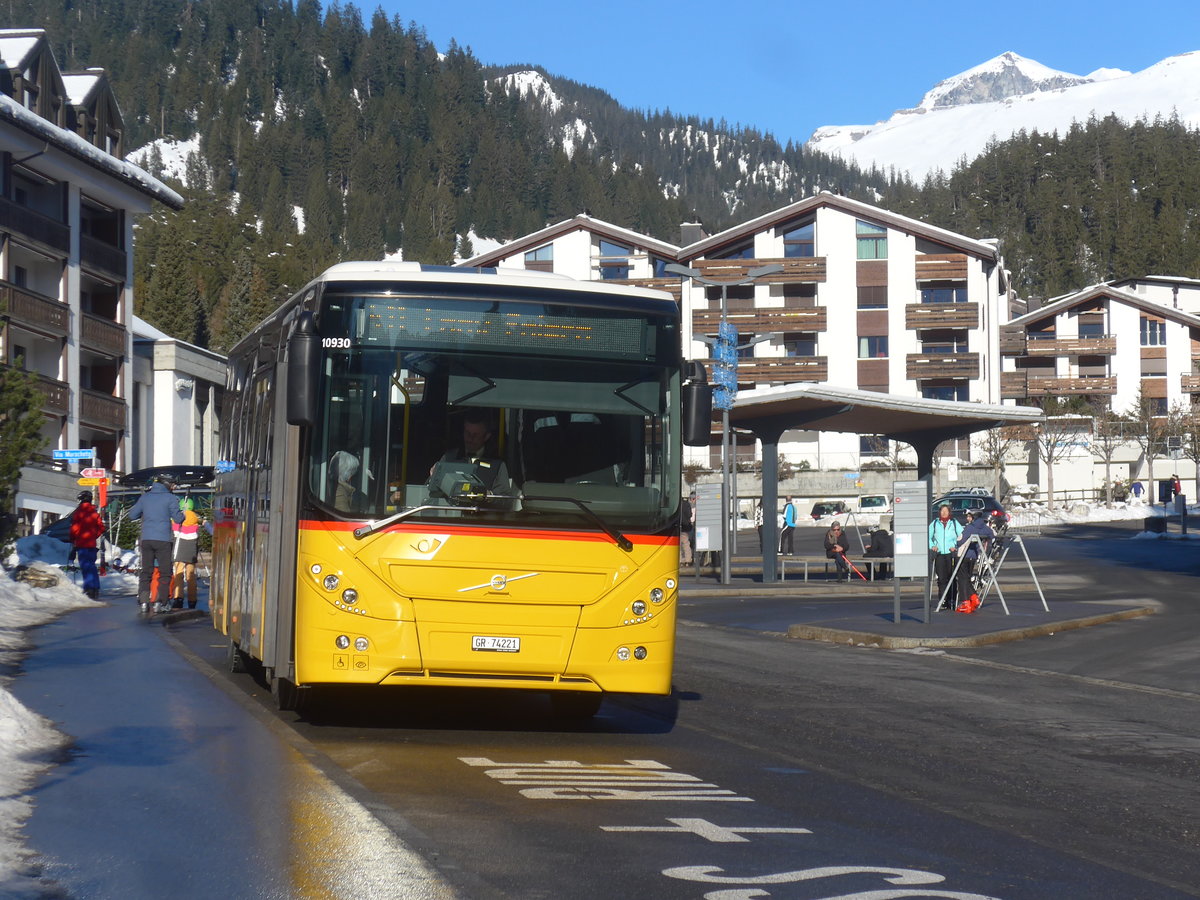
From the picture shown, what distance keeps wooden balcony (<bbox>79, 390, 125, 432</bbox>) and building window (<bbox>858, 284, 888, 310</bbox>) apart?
41.2m

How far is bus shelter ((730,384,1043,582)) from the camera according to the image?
93.5 ft

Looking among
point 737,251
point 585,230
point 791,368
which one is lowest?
point 791,368

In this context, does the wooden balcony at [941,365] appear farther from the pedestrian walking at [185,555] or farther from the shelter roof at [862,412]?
the pedestrian walking at [185,555]

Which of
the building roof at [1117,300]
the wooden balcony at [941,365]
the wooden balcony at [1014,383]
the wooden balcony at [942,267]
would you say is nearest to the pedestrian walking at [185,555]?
the wooden balcony at [941,365]

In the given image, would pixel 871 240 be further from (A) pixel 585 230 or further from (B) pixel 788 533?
(B) pixel 788 533

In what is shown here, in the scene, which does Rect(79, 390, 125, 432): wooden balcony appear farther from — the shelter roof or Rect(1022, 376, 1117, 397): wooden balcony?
Rect(1022, 376, 1117, 397): wooden balcony

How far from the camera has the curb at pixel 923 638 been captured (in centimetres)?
1944

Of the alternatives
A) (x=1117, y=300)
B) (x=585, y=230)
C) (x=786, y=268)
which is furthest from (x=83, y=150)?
(x=1117, y=300)

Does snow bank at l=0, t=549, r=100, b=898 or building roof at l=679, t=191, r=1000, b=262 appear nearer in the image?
snow bank at l=0, t=549, r=100, b=898

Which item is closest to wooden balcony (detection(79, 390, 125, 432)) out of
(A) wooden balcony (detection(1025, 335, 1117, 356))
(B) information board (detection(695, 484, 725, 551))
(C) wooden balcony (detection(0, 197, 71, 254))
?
(C) wooden balcony (detection(0, 197, 71, 254))

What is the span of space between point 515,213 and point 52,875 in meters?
178

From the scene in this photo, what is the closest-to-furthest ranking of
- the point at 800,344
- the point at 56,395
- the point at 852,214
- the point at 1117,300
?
the point at 56,395 → the point at 852,214 → the point at 800,344 → the point at 1117,300

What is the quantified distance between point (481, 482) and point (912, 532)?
1223cm

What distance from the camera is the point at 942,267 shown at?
81188 mm
